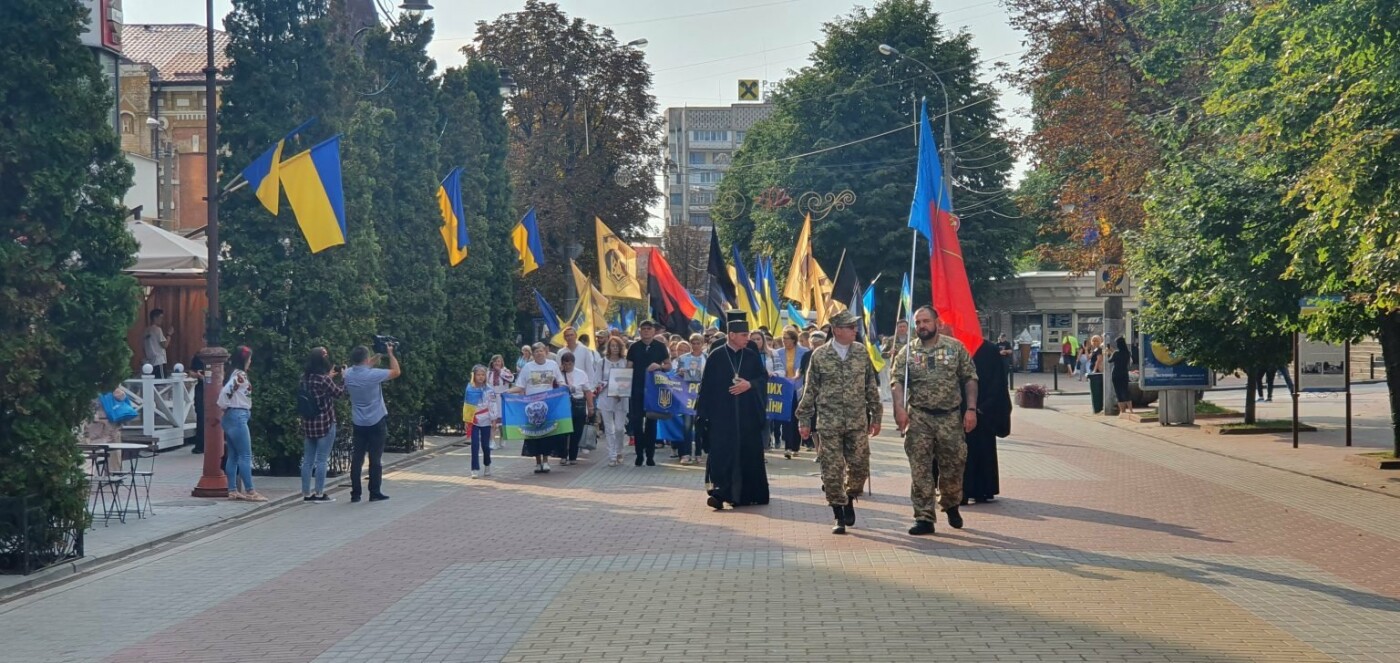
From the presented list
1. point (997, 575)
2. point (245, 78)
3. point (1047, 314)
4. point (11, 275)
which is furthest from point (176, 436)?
point (1047, 314)

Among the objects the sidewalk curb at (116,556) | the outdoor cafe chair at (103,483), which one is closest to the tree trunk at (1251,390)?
the sidewalk curb at (116,556)

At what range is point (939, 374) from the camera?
1249 cm

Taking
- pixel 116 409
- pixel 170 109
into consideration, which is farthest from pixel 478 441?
pixel 170 109

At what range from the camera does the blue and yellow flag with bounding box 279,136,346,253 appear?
1725 centimetres

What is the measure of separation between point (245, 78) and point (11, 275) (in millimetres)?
8516

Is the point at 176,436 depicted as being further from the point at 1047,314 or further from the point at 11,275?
the point at 1047,314

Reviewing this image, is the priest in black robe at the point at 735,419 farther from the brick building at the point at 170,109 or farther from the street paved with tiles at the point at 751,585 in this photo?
the brick building at the point at 170,109

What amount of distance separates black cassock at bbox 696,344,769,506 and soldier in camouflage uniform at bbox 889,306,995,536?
2557mm

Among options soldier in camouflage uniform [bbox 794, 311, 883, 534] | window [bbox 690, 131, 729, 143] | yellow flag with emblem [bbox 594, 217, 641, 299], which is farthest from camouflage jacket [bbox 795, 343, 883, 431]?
window [bbox 690, 131, 729, 143]

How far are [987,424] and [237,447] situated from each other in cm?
793

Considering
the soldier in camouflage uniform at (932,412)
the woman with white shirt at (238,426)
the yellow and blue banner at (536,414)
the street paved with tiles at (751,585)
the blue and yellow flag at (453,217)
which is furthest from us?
the blue and yellow flag at (453,217)

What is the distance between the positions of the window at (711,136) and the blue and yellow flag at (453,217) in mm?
142505

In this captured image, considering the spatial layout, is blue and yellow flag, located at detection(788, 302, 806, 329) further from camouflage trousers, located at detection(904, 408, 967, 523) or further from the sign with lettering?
camouflage trousers, located at detection(904, 408, 967, 523)

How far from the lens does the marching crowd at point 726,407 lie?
41.2ft
